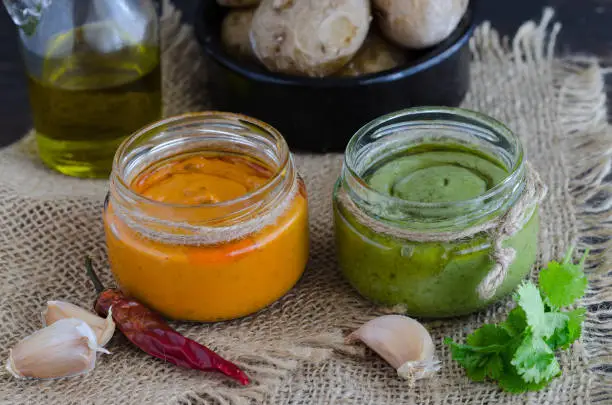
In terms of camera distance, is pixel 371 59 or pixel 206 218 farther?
pixel 371 59

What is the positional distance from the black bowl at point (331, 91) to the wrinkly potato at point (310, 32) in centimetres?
4

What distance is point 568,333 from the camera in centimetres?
158

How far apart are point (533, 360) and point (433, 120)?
1.65 ft

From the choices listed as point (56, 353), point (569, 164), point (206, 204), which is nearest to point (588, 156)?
point (569, 164)

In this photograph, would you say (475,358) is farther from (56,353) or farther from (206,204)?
(56,353)

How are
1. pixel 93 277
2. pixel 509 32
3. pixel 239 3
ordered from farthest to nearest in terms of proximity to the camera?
pixel 509 32
pixel 239 3
pixel 93 277

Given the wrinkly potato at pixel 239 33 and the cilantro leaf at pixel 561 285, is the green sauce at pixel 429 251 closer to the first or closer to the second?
the cilantro leaf at pixel 561 285

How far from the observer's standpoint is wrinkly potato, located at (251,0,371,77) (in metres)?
1.99

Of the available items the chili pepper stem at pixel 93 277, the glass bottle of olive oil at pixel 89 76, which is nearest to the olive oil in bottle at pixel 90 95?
the glass bottle of olive oil at pixel 89 76

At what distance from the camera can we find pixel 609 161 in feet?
6.84

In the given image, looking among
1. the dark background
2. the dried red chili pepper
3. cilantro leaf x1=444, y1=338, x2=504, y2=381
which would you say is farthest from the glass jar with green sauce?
the dark background

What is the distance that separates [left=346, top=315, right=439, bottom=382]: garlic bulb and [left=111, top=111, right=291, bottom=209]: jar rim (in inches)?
11.5

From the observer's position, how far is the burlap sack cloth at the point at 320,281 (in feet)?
5.14

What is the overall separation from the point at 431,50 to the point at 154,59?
0.61m
